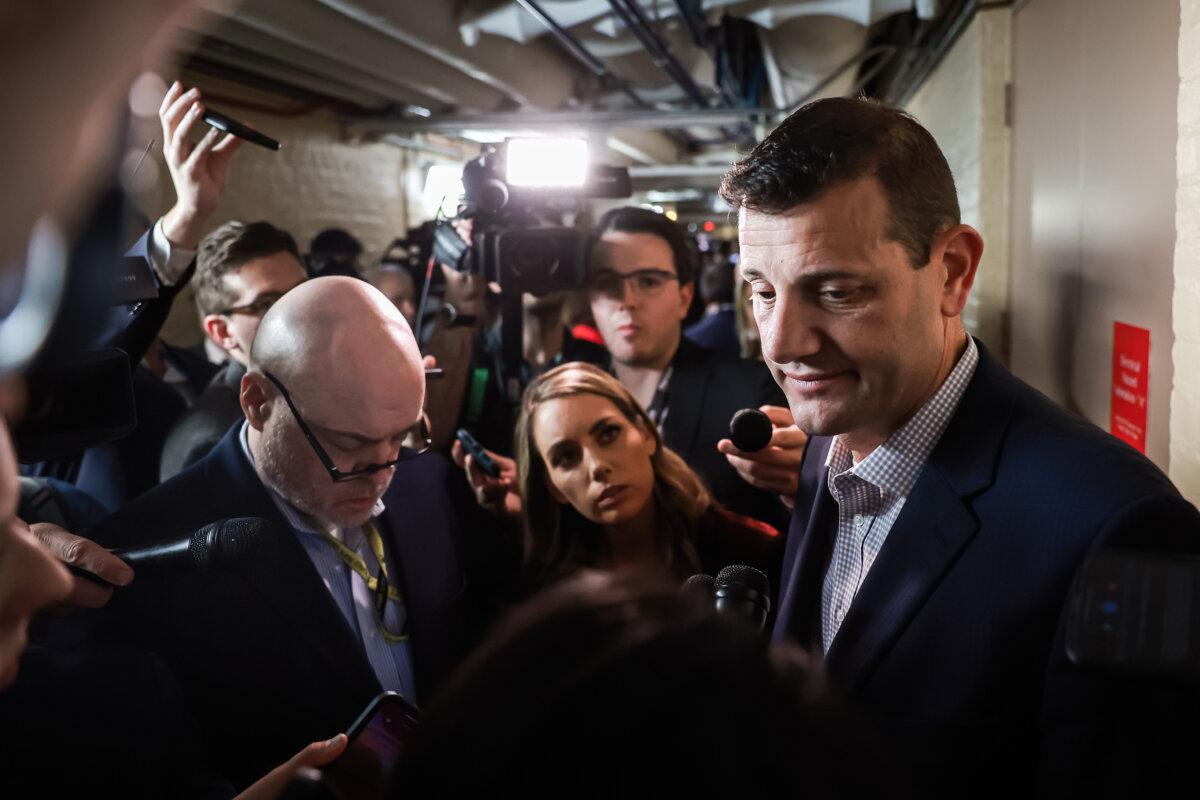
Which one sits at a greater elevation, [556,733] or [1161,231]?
[1161,231]

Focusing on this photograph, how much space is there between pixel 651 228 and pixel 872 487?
4.98ft

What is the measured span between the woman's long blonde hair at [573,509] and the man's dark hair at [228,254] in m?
0.87

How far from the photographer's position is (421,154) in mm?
7020

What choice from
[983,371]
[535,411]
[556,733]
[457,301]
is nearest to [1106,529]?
[983,371]

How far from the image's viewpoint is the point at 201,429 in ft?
6.11

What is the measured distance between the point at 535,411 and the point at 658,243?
0.80 m

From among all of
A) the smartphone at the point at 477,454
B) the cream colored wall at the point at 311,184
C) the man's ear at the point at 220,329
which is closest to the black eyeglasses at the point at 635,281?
the smartphone at the point at 477,454

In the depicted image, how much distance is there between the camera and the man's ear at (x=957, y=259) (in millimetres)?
1087

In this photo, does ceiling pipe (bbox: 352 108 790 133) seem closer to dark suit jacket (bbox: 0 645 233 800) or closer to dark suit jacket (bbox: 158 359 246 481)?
dark suit jacket (bbox: 158 359 246 481)

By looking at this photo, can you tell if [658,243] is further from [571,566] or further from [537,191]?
[571,566]

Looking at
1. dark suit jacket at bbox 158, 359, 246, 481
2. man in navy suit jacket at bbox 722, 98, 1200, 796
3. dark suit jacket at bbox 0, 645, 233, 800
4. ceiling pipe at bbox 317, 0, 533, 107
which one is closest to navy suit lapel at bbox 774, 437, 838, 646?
man in navy suit jacket at bbox 722, 98, 1200, 796

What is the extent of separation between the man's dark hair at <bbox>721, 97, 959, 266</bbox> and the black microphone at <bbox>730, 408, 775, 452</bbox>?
1.45ft

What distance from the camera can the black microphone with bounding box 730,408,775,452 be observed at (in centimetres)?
146

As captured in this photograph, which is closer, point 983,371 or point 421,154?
point 983,371
